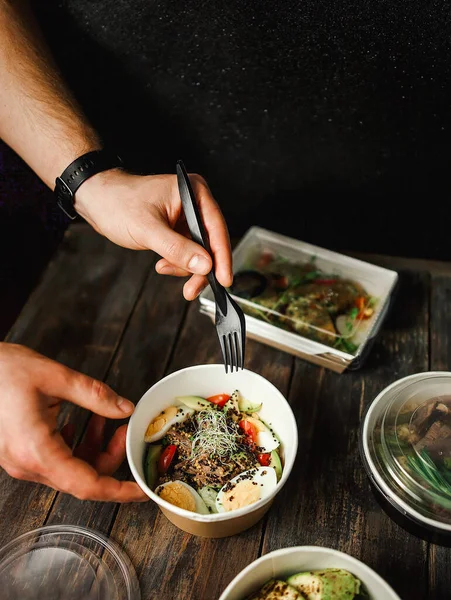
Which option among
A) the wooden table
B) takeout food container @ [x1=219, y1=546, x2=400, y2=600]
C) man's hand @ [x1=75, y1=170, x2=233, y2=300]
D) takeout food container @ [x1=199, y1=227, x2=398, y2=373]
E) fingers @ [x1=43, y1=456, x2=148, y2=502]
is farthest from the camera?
takeout food container @ [x1=199, y1=227, x2=398, y2=373]

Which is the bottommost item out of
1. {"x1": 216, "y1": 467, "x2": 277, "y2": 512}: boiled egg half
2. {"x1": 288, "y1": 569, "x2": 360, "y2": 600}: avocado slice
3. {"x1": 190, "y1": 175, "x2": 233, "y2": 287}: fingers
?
{"x1": 288, "y1": 569, "x2": 360, "y2": 600}: avocado slice

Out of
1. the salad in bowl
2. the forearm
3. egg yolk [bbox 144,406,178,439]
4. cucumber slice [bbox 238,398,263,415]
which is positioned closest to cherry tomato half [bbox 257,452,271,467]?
the salad in bowl

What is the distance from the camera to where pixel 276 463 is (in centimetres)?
118

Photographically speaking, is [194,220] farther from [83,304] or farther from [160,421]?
[83,304]

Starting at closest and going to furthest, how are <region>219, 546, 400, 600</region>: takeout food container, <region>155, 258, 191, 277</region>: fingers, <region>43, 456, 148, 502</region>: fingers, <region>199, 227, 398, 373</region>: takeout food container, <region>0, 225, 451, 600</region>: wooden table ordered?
<region>219, 546, 400, 600</region>: takeout food container → <region>43, 456, 148, 502</region>: fingers → <region>0, 225, 451, 600</region>: wooden table → <region>155, 258, 191, 277</region>: fingers → <region>199, 227, 398, 373</region>: takeout food container

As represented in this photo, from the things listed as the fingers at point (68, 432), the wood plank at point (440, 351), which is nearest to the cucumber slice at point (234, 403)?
the fingers at point (68, 432)

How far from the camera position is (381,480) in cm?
113

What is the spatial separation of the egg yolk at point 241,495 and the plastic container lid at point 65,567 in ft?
0.80

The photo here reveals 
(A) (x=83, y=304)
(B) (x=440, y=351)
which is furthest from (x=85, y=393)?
(B) (x=440, y=351)

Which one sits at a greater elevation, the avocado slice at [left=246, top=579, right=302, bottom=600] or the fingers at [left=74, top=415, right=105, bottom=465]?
the fingers at [left=74, top=415, right=105, bottom=465]

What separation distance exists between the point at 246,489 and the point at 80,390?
383mm

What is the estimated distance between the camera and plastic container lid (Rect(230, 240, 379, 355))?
1.56 meters

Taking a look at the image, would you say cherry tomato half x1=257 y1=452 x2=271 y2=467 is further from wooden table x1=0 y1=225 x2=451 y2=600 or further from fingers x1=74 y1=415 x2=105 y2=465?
fingers x1=74 y1=415 x2=105 y2=465

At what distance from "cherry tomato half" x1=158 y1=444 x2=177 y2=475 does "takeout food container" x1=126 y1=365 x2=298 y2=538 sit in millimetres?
41
